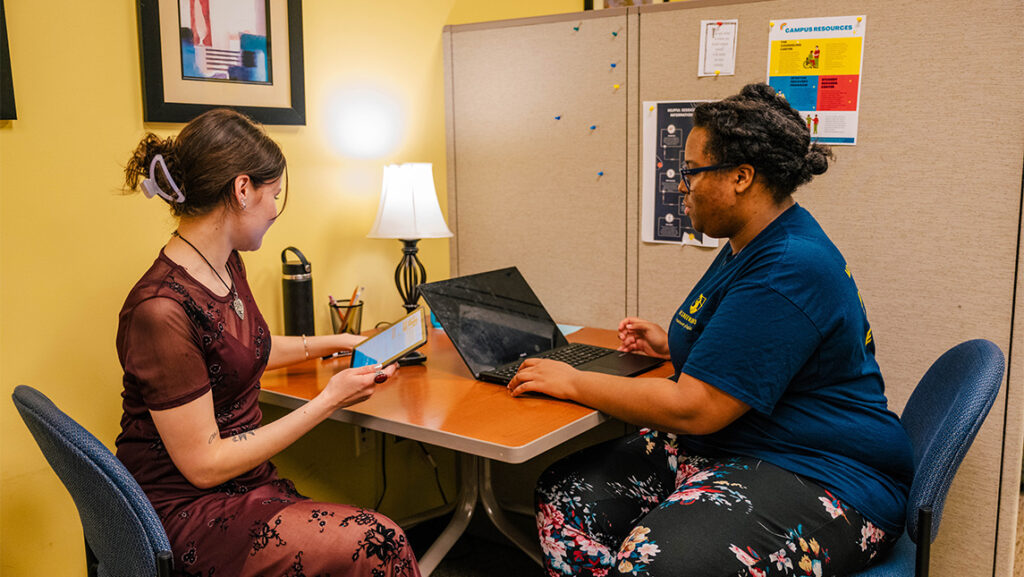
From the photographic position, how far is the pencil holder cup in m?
2.20

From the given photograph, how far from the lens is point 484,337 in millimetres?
1955

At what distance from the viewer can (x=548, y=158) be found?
2.43 metres

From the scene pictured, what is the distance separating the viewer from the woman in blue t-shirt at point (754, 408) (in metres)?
1.37

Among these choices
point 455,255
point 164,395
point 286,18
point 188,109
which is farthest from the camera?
point 455,255

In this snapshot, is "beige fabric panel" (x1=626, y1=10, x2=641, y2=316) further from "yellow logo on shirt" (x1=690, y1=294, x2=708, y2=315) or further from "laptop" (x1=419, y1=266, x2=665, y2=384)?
→ "yellow logo on shirt" (x1=690, y1=294, x2=708, y2=315)

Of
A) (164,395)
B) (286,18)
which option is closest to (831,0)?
(286,18)

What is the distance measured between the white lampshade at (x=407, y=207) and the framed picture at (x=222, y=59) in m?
0.30

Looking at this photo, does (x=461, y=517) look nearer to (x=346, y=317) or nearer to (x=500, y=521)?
(x=500, y=521)

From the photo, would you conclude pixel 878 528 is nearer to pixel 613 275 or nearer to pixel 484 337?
pixel 484 337

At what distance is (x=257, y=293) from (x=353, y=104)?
619 millimetres

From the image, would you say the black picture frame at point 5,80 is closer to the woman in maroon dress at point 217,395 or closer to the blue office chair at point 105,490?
the woman in maroon dress at point 217,395

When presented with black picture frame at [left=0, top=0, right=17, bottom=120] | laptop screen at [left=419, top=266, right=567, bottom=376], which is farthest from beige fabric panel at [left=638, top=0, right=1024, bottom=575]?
black picture frame at [left=0, top=0, right=17, bottom=120]

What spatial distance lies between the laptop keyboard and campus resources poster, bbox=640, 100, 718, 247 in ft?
1.35

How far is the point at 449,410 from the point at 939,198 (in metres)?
1.25
